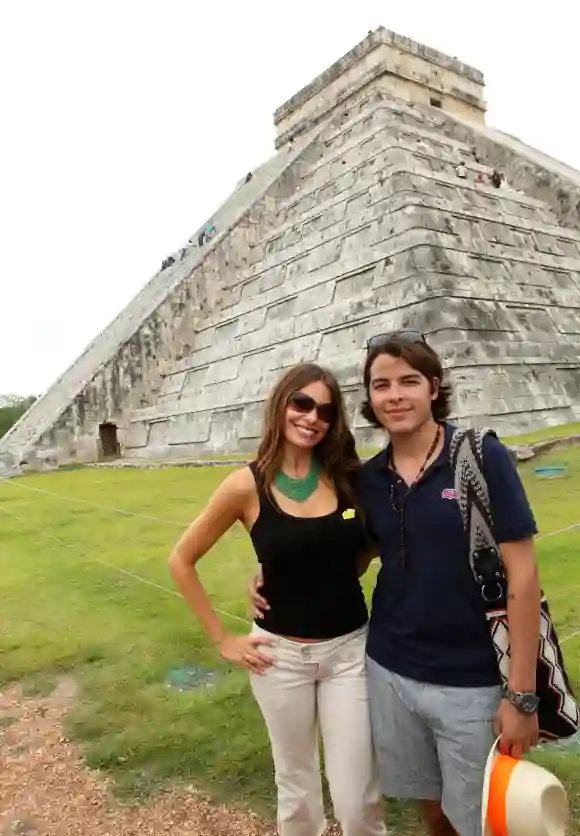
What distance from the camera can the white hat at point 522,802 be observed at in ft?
5.53

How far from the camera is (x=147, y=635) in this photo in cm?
454

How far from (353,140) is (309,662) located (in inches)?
719

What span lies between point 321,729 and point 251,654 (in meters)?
0.36

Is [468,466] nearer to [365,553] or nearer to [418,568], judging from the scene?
[418,568]

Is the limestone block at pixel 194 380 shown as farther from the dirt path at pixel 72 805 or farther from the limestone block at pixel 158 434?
the dirt path at pixel 72 805

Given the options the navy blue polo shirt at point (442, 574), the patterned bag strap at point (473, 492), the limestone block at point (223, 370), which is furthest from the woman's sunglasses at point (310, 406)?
the limestone block at point (223, 370)

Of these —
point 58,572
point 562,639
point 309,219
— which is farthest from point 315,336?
point 562,639

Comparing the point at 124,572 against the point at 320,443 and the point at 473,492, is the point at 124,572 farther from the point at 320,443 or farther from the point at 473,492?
the point at 473,492

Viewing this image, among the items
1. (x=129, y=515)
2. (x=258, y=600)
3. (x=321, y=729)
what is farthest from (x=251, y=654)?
(x=129, y=515)

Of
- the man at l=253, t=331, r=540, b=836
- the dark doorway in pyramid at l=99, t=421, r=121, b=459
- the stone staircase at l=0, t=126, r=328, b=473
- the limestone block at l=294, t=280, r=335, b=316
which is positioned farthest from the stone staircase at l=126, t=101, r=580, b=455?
the man at l=253, t=331, r=540, b=836

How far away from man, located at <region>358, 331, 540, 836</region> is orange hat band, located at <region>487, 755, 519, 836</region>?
70 millimetres

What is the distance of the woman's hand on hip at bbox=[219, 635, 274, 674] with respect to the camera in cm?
227

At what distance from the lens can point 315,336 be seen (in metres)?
13.0

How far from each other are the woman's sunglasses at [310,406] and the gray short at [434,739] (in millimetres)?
897
